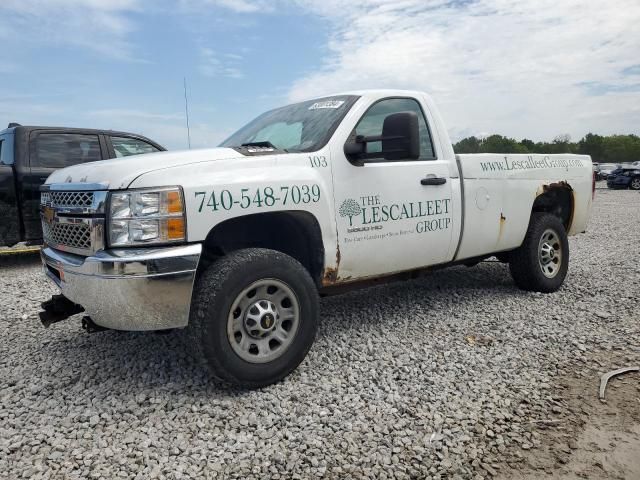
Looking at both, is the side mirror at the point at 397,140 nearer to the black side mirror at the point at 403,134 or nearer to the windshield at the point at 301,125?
the black side mirror at the point at 403,134

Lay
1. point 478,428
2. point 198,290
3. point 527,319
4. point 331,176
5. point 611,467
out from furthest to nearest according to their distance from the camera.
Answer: point 527,319
point 331,176
point 198,290
point 478,428
point 611,467

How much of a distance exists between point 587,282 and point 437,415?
3.69 meters

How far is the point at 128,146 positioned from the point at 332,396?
5.44 metres

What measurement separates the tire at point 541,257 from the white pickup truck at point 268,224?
1.90ft

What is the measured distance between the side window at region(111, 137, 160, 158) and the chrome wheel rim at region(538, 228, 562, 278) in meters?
5.28

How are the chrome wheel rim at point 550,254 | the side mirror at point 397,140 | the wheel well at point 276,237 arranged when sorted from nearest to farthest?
the wheel well at point 276,237 < the side mirror at point 397,140 < the chrome wheel rim at point 550,254

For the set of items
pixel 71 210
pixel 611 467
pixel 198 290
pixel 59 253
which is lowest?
pixel 611 467

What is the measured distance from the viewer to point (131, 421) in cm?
272

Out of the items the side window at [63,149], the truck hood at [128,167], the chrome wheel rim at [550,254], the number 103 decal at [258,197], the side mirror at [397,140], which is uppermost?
the side window at [63,149]

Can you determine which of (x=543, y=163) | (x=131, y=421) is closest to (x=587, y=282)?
(x=543, y=163)

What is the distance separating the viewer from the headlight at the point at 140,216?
266cm

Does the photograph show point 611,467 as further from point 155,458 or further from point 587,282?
point 587,282

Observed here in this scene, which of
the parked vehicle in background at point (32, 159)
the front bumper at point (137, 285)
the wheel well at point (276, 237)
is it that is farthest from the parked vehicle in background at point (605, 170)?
the front bumper at point (137, 285)

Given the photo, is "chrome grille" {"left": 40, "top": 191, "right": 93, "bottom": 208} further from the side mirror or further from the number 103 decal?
the side mirror
